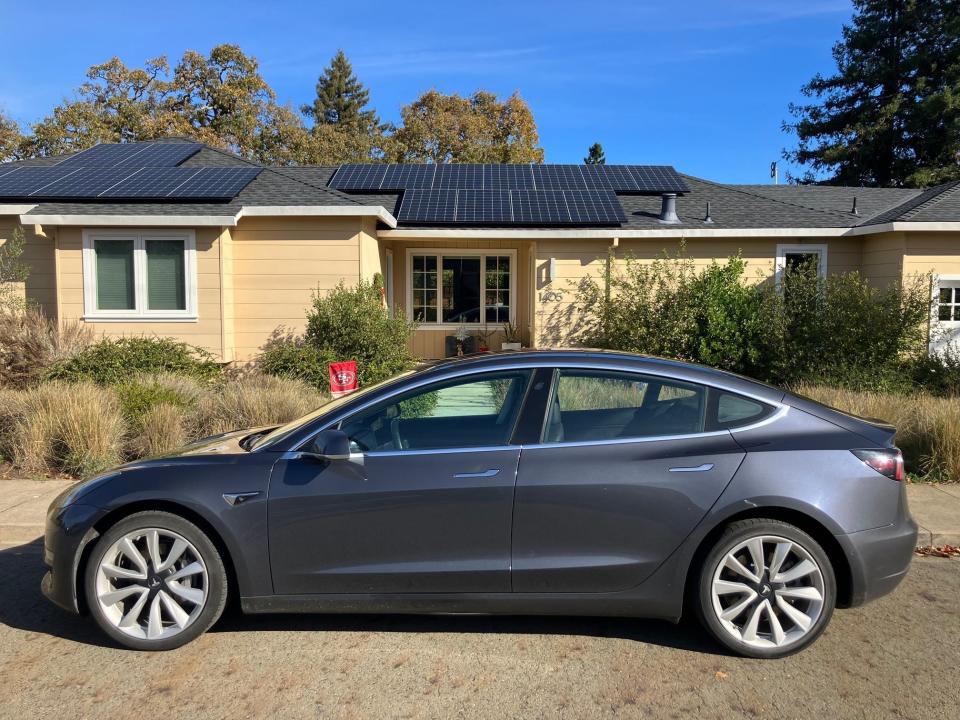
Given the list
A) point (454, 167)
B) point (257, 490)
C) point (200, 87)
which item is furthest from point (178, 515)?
point (200, 87)

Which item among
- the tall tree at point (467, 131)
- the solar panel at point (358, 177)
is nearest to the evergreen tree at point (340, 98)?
the tall tree at point (467, 131)

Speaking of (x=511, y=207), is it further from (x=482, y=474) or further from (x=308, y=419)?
(x=482, y=474)

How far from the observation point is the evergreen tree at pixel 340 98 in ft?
182

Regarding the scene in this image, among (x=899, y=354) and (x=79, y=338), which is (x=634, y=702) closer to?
(x=899, y=354)

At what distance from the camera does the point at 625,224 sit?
14242 millimetres

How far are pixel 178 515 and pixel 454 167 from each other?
15.1 m

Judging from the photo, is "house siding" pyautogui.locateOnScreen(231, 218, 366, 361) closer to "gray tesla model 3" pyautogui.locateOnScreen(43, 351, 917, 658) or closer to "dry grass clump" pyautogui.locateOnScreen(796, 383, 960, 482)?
"dry grass clump" pyautogui.locateOnScreen(796, 383, 960, 482)

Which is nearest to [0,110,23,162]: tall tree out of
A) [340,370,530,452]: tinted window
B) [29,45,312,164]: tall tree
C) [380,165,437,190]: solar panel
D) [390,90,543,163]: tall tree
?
[29,45,312,164]: tall tree

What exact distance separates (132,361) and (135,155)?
21.6 feet

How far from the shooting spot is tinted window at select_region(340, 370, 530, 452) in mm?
4113

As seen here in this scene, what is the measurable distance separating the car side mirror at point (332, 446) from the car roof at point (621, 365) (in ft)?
2.07

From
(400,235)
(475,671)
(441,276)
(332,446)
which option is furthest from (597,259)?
(475,671)

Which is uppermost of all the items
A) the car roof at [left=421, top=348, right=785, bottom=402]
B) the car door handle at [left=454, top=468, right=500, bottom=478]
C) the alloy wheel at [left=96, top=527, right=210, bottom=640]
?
the car roof at [left=421, top=348, right=785, bottom=402]

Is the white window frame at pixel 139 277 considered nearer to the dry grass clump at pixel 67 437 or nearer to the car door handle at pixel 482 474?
the dry grass clump at pixel 67 437
